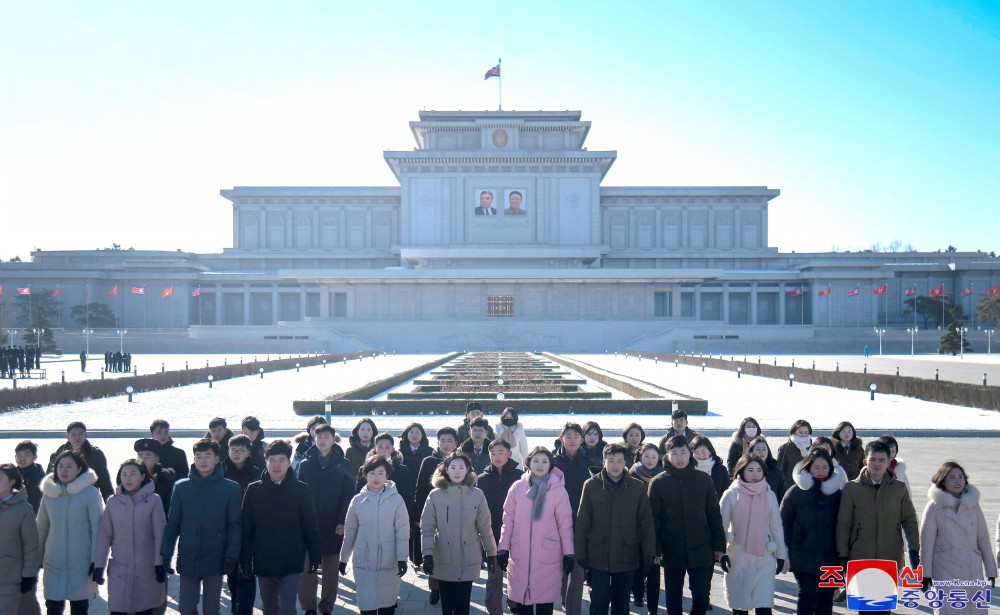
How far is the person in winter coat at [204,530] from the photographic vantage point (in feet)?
17.7

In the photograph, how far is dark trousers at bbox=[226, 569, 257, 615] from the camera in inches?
219

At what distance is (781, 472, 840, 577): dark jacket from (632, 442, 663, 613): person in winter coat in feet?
3.35

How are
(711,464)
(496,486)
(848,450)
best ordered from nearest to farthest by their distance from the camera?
(496,486), (711,464), (848,450)

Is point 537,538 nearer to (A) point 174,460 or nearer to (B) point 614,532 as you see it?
(B) point 614,532

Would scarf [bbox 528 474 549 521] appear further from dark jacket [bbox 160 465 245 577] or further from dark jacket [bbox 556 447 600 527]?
dark jacket [bbox 160 465 245 577]

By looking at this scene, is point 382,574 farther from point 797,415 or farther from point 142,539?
point 797,415

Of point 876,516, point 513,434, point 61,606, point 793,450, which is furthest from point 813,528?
point 61,606

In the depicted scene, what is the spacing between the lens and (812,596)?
5602mm

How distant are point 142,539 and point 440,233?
5737cm

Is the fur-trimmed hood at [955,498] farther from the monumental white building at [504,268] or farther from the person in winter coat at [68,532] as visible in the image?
the monumental white building at [504,268]

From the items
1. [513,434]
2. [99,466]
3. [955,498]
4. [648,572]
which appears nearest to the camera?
[955,498]

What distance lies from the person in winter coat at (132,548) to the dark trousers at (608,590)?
9.95 feet

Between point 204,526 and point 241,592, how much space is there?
0.63 metres

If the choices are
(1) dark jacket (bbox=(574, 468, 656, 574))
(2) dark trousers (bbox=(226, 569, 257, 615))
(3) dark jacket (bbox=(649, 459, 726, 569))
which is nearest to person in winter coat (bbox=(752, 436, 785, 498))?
(3) dark jacket (bbox=(649, 459, 726, 569))
